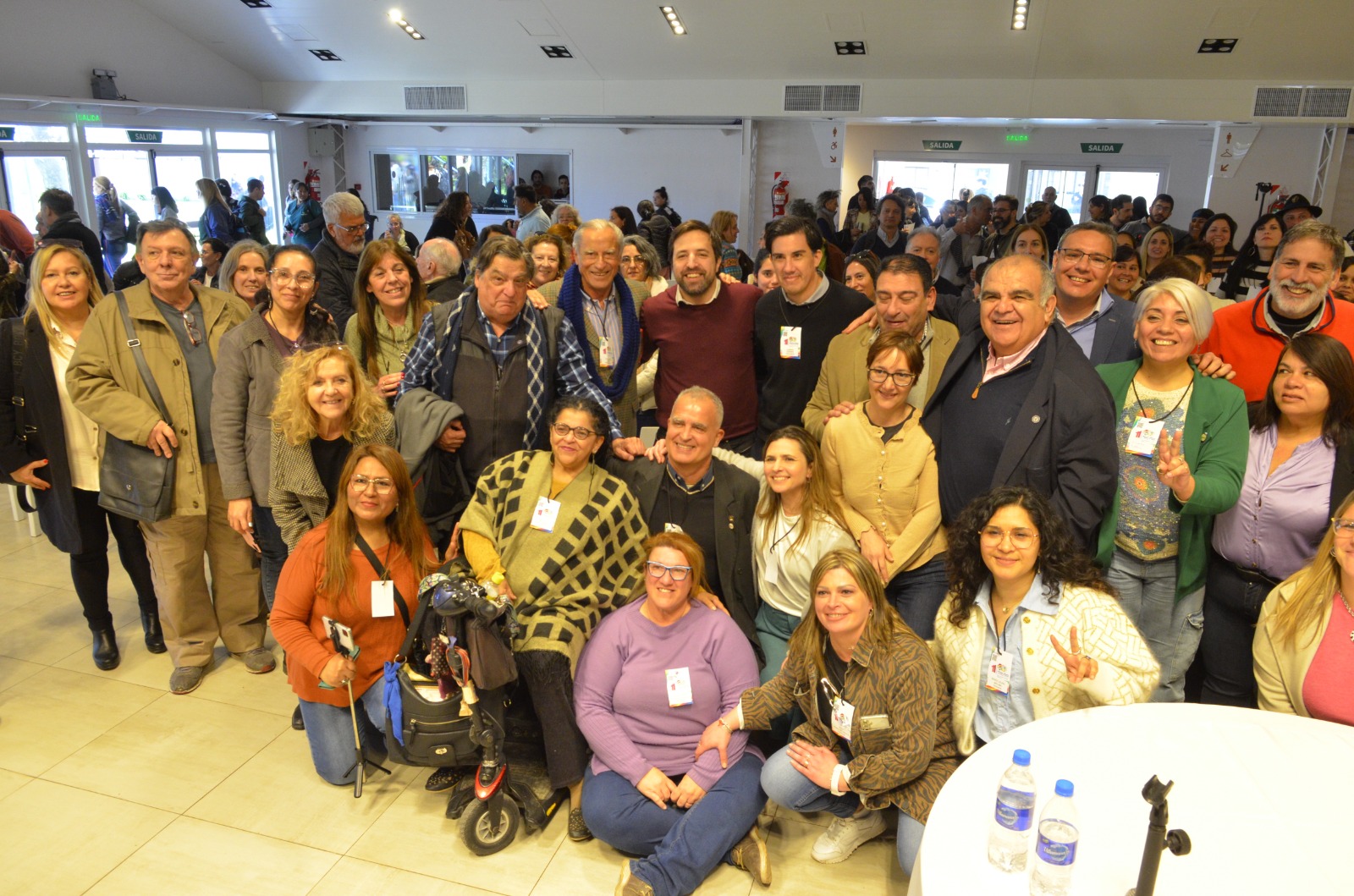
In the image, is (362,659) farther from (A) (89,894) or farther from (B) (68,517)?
(B) (68,517)

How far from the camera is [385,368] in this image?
3703 millimetres

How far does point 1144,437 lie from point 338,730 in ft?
9.10

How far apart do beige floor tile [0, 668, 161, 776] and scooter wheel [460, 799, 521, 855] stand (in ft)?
5.19

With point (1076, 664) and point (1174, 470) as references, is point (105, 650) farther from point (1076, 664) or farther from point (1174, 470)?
point (1174, 470)

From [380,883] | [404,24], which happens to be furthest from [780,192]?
[380,883]

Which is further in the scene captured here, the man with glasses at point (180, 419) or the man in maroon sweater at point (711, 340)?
the man in maroon sweater at point (711, 340)

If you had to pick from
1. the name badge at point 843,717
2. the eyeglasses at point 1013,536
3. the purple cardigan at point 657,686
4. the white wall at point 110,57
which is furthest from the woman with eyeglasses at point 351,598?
the white wall at point 110,57

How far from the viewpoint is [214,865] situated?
2619 mm

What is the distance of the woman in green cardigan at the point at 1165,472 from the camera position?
8.54 ft

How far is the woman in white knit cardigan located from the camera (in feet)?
7.57

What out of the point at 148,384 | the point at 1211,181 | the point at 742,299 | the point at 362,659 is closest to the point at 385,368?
the point at 148,384

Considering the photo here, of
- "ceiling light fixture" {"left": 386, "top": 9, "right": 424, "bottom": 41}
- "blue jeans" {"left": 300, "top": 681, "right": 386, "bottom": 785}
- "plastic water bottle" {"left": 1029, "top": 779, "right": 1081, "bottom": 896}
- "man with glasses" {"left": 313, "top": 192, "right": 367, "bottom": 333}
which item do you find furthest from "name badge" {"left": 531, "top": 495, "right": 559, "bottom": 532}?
"ceiling light fixture" {"left": 386, "top": 9, "right": 424, "bottom": 41}

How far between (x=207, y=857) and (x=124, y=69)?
11061 millimetres

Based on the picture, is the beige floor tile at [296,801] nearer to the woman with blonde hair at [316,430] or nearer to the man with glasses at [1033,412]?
the woman with blonde hair at [316,430]
